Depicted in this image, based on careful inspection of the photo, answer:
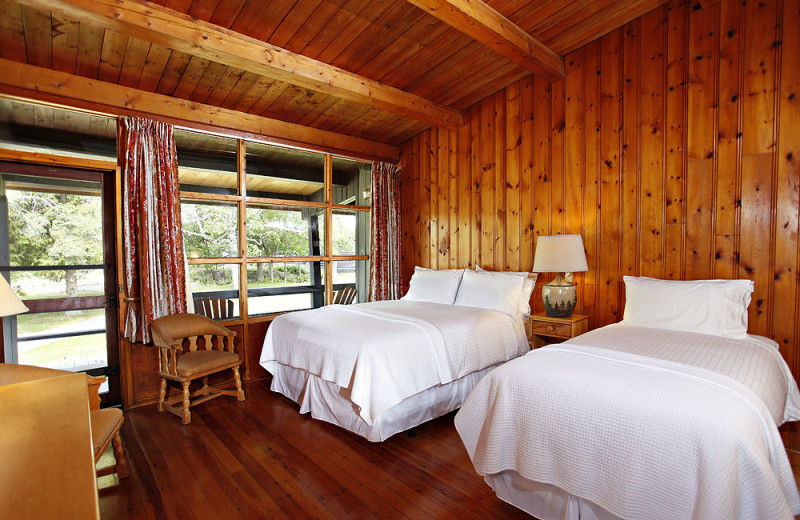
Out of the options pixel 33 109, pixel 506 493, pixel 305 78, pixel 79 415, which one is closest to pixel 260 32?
pixel 305 78

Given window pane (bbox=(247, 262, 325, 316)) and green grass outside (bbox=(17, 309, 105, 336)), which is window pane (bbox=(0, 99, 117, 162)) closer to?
green grass outside (bbox=(17, 309, 105, 336))

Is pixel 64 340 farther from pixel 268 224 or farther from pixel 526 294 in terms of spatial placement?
pixel 526 294

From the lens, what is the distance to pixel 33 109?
277cm

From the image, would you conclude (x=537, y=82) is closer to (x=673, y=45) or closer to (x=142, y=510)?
(x=673, y=45)

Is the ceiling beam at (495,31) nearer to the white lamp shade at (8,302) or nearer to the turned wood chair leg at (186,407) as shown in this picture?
the white lamp shade at (8,302)

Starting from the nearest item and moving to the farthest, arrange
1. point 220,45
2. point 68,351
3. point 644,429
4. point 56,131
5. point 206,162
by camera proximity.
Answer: point 644,429
point 220,45
point 56,131
point 68,351
point 206,162

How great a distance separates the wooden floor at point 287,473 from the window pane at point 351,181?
2597 millimetres

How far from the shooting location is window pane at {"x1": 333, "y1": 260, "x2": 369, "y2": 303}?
14.8ft

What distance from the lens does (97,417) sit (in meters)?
1.88

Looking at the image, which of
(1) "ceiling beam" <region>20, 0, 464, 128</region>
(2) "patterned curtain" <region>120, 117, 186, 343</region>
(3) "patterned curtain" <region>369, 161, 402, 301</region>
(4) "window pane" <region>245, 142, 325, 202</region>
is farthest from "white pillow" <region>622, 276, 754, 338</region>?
(2) "patterned curtain" <region>120, 117, 186, 343</region>

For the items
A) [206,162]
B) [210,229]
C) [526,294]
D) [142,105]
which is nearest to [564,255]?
[526,294]

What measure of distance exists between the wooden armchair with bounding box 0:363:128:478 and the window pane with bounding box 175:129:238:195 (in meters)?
2.05

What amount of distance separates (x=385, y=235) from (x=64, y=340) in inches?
125

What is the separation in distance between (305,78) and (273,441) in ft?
8.65
